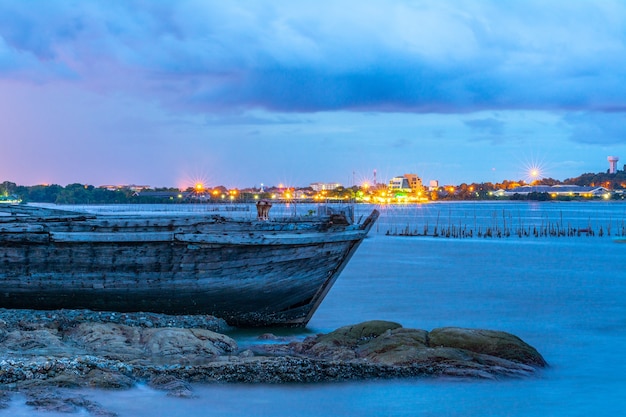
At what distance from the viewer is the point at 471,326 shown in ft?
73.6

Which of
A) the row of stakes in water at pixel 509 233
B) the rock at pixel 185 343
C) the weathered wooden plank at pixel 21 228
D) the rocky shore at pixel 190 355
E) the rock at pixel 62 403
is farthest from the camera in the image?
the row of stakes in water at pixel 509 233

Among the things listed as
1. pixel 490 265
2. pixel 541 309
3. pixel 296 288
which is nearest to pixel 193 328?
pixel 296 288

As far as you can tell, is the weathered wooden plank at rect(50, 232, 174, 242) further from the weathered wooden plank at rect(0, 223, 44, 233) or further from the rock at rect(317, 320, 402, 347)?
the rock at rect(317, 320, 402, 347)

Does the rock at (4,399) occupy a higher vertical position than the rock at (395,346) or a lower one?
lower

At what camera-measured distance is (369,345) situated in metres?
14.5

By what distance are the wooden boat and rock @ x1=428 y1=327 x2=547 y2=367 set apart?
364cm

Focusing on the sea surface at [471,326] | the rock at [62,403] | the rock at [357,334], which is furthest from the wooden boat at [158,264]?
the rock at [62,403]

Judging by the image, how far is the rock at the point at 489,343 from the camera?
1405 cm

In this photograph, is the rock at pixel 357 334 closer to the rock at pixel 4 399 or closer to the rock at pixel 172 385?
the rock at pixel 172 385

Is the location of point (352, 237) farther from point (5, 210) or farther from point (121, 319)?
point (5, 210)

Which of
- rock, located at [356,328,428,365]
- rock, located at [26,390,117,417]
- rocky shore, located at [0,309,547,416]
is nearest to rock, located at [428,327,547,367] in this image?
rocky shore, located at [0,309,547,416]

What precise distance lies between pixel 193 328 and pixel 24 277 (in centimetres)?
364

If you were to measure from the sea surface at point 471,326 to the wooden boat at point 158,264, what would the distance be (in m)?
1.14

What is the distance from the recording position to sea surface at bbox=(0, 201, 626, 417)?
38.3 ft
